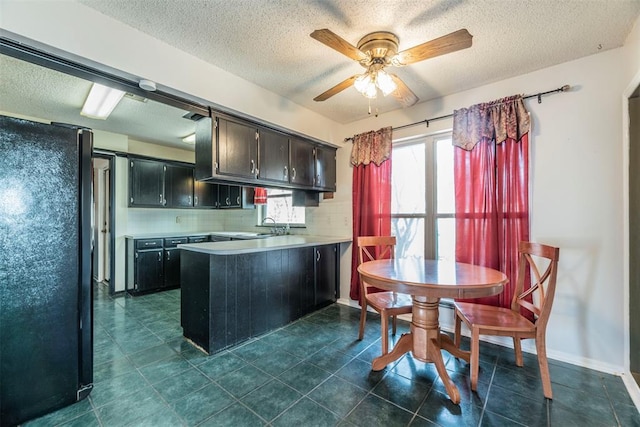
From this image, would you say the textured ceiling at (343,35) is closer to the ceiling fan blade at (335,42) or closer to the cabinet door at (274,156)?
the ceiling fan blade at (335,42)

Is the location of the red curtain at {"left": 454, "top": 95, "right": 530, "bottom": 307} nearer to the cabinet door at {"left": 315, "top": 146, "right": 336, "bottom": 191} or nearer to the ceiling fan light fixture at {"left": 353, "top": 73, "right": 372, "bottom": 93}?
the ceiling fan light fixture at {"left": 353, "top": 73, "right": 372, "bottom": 93}

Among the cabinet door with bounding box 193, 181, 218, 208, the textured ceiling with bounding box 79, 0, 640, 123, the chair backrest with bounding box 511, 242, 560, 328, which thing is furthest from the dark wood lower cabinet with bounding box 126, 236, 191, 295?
the chair backrest with bounding box 511, 242, 560, 328

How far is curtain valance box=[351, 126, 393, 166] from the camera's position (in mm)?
3238

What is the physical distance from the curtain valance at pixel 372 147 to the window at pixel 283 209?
1350mm

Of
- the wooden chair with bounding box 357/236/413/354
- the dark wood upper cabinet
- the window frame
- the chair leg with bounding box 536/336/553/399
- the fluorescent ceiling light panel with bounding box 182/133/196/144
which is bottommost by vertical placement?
the chair leg with bounding box 536/336/553/399

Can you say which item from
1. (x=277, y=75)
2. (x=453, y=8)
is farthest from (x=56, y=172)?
(x=453, y=8)

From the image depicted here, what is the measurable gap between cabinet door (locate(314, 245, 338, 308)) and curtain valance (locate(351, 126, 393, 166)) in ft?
3.96

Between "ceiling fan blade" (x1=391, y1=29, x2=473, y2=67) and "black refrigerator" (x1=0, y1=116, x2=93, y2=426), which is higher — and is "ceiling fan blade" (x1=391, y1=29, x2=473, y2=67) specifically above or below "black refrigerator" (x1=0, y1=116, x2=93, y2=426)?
above

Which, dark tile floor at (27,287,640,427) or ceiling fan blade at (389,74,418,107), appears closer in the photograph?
dark tile floor at (27,287,640,427)

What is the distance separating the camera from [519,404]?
1680 millimetres

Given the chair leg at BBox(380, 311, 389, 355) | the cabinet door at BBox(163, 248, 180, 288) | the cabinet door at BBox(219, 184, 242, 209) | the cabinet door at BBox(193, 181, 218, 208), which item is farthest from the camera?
the cabinet door at BBox(219, 184, 242, 209)

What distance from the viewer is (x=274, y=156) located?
9.84 feet

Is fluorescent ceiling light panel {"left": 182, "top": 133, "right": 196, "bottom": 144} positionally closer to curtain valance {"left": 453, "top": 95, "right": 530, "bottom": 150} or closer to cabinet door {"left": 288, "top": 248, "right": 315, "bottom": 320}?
cabinet door {"left": 288, "top": 248, "right": 315, "bottom": 320}

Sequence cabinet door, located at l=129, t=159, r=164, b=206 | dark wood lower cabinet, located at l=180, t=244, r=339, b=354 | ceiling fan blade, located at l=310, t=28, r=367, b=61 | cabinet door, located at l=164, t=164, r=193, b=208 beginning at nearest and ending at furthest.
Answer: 1. ceiling fan blade, located at l=310, t=28, r=367, b=61
2. dark wood lower cabinet, located at l=180, t=244, r=339, b=354
3. cabinet door, located at l=129, t=159, r=164, b=206
4. cabinet door, located at l=164, t=164, r=193, b=208
